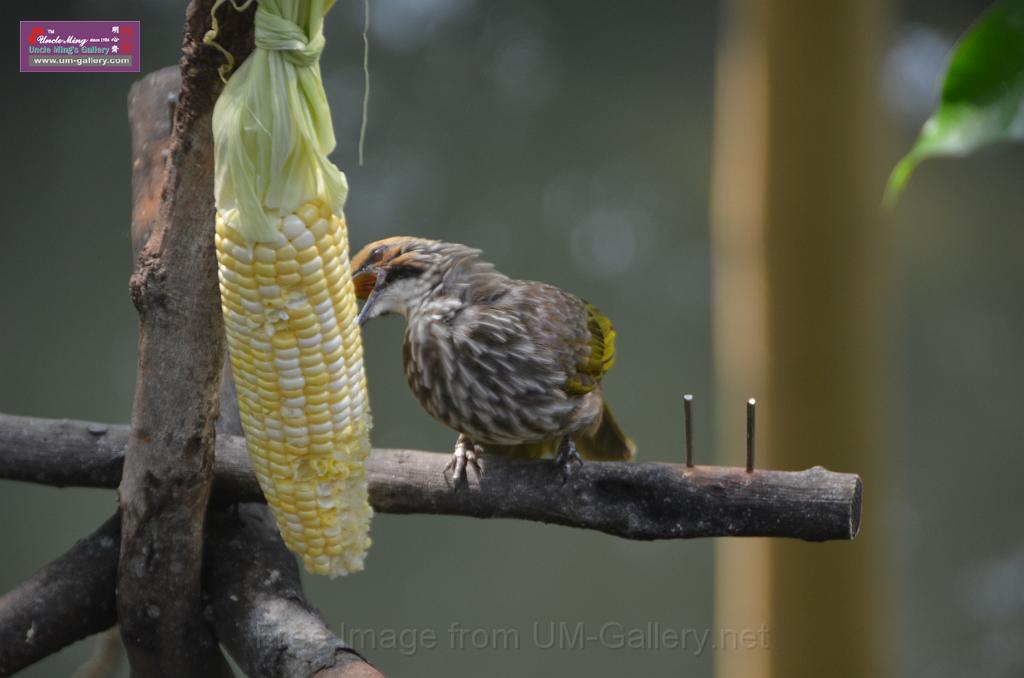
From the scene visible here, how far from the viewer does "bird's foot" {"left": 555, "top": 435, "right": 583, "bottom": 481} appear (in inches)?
50.6

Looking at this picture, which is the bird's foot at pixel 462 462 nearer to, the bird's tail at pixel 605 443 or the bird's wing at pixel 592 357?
the bird's wing at pixel 592 357

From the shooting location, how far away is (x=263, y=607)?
1.24 metres

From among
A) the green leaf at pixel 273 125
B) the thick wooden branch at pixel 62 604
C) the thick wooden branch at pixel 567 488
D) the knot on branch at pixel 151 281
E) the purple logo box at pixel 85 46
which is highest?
the purple logo box at pixel 85 46

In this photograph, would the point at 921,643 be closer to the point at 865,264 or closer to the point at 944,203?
the point at 944,203

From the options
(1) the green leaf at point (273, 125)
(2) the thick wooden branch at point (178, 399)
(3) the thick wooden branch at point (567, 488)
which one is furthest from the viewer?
(3) the thick wooden branch at point (567, 488)

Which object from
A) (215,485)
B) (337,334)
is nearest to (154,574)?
(215,485)

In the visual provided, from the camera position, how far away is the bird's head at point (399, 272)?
4.21 feet

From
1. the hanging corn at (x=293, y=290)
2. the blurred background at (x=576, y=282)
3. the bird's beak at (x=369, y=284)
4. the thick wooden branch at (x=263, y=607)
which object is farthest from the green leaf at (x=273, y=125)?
the blurred background at (x=576, y=282)

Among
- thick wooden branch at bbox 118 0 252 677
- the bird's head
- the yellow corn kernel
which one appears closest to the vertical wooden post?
the bird's head

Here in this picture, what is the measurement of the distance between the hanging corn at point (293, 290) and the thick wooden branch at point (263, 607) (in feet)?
0.30

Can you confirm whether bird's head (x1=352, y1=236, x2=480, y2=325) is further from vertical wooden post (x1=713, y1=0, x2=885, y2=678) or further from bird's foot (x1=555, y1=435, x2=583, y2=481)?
vertical wooden post (x1=713, y1=0, x2=885, y2=678)

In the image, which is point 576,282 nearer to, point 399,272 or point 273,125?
point 399,272

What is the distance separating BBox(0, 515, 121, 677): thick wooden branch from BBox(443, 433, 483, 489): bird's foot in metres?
0.45

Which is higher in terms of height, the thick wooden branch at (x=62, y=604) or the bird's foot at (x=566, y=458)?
the bird's foot at (x=566, y=458)
